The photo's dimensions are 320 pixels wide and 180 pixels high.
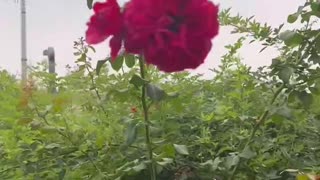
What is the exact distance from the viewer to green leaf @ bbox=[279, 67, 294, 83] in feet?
4.97

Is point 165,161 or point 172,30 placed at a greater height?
point 172,30

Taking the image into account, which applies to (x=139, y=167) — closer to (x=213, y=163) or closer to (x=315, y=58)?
(x=213, y=163)

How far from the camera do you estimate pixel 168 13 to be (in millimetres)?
820

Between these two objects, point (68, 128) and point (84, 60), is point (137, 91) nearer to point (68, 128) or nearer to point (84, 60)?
point (68, 128)

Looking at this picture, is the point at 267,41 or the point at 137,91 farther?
the point at 267,41

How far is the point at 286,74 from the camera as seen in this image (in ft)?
4.98

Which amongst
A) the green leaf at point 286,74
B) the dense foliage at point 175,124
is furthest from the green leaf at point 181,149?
the green leaf at point 286,74

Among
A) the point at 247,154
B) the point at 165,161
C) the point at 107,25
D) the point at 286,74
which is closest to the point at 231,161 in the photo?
the point at 247,154

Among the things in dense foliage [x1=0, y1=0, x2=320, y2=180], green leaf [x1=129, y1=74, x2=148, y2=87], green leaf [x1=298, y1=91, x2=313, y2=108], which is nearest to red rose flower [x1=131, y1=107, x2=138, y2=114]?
dense foliage [x1=0, y1=0, x2=320, y2=180]

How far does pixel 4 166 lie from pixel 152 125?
447mm

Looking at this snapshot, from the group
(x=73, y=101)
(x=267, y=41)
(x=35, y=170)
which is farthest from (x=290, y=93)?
(x=35, y=170)

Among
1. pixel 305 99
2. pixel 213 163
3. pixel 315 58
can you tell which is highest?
pixel 315 58

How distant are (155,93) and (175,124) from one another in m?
0.27

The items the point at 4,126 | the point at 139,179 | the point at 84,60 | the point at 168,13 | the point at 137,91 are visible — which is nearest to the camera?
the point at 168,13
